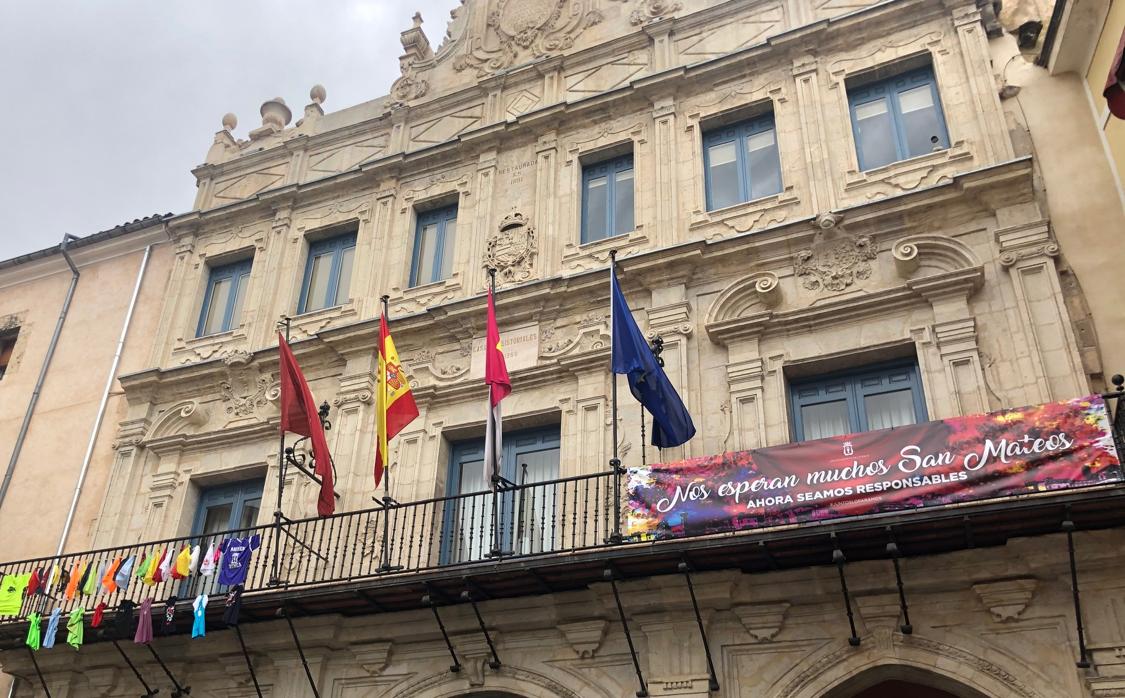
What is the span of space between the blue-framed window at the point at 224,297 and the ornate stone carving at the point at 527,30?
221 inches

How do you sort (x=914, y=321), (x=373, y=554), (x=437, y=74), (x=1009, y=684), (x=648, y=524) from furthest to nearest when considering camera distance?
(x=437, y=74)
(x=373, y=554)
(x=914, y=321)
(x=648, y=524)
(x=1009, y=684)

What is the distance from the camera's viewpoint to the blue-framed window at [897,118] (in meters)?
14.2

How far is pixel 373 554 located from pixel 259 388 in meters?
4.47

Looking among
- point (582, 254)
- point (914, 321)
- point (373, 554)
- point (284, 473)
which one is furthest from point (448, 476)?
point (914, 321)

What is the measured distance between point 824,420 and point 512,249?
5820 millimetres

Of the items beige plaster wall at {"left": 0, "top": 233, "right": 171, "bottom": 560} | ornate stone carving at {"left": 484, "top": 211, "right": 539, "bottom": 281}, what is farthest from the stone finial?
ornate stone carving at {"left": 484, "top": 211, "right": 539, "bottom": 281}

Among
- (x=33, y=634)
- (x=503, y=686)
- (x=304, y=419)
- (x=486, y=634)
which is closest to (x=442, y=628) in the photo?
(x=486, y=634)

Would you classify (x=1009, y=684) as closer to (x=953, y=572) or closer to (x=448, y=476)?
(x=953, y=572)

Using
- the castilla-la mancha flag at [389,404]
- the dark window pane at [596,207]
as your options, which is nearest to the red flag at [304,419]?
the castilla-la mancha flag at [389,404]

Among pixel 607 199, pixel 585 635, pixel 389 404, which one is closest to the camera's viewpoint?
pixel 585 635

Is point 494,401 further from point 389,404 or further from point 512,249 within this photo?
point 512,249

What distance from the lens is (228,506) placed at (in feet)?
52.7

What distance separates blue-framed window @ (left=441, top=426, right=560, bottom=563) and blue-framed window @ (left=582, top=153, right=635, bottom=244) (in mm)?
3418

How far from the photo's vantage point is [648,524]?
11141 millimetres
